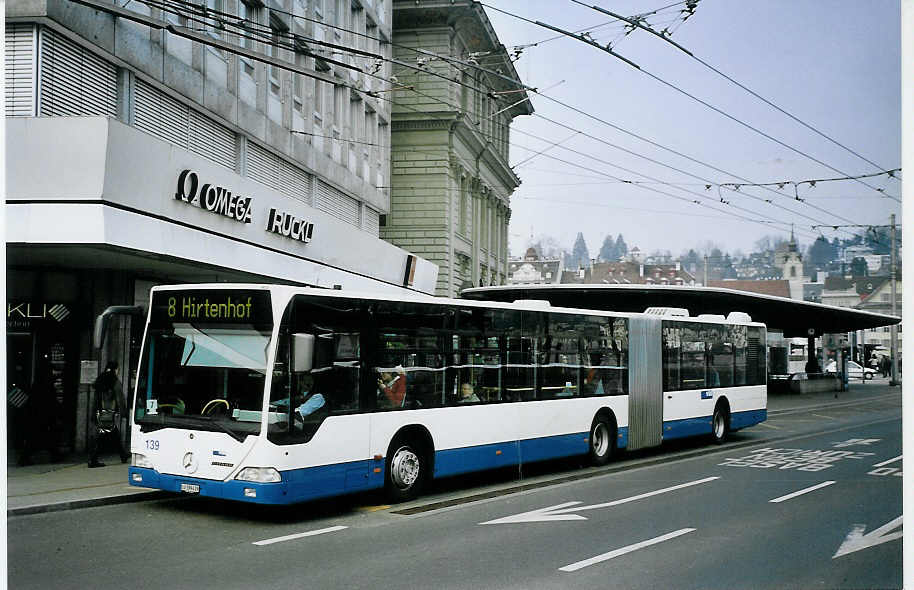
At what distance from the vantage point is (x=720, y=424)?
20922 mm

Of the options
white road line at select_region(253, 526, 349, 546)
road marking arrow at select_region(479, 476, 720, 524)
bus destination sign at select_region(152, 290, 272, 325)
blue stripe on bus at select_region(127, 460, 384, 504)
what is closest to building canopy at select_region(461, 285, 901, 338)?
road marking arrow at select_region(479, 476, 720, 524)

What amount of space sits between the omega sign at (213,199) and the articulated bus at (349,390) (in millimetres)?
5732

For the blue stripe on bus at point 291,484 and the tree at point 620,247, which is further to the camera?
the tree at point 620,247

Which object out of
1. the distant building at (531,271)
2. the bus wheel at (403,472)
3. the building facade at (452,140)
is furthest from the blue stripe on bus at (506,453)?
the distant building at (531,271)

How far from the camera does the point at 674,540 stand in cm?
965

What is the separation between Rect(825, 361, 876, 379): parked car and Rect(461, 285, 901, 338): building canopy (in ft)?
30.5

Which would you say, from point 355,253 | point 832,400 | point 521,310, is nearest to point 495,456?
point 521,310

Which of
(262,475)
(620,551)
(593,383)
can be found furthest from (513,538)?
(593,383)

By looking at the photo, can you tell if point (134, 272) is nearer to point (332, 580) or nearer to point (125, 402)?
point (125, 402)

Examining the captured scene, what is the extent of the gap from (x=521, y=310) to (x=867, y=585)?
305 inches

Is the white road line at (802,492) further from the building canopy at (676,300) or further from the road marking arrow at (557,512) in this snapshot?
the building canopy at (676,300)

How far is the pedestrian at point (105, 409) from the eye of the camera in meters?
14.2

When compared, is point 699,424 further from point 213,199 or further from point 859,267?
point 213,199

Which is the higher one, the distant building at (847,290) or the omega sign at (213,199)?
the omega sign at (213,199)
